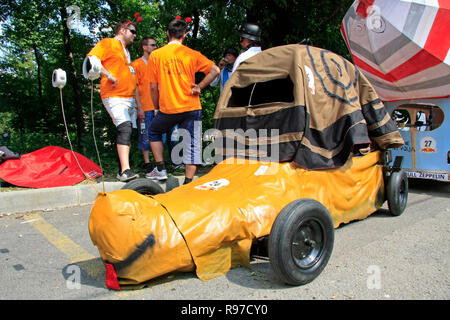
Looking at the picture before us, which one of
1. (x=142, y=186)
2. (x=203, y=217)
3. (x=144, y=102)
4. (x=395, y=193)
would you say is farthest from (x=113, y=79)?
(x=395, y=193)

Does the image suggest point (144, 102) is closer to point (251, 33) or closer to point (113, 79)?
point (113, 79)

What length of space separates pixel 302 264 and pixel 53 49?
24.1ft

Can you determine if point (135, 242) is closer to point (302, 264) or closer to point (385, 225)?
point (302, 264)

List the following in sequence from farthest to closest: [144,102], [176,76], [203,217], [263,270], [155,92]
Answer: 1. [144,102]
2. [155,92]
3. [176,76]
4. [263,270]
5. [203,217]

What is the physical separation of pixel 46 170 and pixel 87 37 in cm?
→ 419

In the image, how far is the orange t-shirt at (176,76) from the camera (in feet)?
15.3

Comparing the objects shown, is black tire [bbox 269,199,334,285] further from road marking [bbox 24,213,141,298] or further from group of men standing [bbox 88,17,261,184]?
group of men standing [bbox 88,17,261,184]

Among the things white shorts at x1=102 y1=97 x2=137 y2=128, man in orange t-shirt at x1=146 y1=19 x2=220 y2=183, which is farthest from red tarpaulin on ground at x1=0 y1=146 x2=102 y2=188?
man in orange t-shirt at x1=146 y1=19 x2=220 y2=183

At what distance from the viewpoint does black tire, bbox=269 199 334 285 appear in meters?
2.47

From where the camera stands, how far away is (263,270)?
2932 millimetres

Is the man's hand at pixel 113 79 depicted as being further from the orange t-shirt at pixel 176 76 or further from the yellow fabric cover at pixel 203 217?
the yellow fabric cover at pixel 203 217

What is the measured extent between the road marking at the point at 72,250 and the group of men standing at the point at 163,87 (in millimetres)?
1227

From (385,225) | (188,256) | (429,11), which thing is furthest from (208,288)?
(429,11)

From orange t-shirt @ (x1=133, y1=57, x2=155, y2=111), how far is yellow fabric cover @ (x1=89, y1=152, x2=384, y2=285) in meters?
2.62
